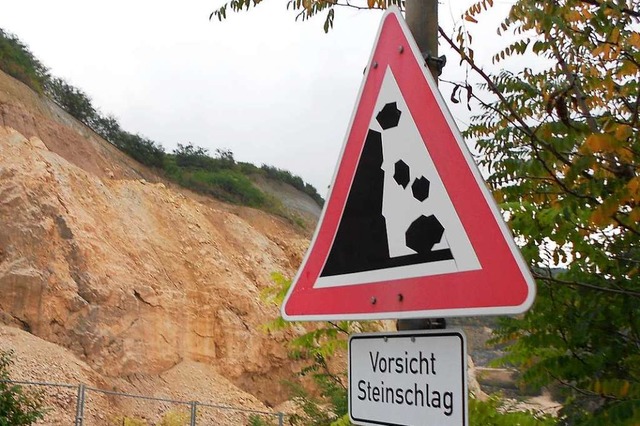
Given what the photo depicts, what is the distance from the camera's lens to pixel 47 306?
16.2 meters

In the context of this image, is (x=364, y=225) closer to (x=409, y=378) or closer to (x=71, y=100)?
(x=409, y=378)

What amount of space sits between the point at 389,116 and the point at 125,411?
14.2 meters

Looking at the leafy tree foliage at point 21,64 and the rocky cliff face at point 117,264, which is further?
the leafy tree foliage at point 21,64

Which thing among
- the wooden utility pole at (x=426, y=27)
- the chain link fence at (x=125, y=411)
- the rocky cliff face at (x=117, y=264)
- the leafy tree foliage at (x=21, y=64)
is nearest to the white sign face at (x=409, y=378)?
the wooden utility pole at (x=426, y=27)

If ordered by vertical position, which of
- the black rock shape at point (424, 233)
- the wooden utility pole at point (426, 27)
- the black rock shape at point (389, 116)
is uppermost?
the wooden utility pole at point (426, 27)

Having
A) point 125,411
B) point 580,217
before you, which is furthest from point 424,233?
point 125,411

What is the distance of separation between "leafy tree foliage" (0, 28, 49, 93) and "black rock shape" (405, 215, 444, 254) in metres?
23.9

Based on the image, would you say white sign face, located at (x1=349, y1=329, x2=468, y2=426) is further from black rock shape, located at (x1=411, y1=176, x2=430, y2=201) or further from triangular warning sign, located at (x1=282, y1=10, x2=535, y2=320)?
black rock shape, located at (x1=411, y1=176, x2=430, y2=201)

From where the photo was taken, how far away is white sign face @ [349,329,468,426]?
1.46 metres

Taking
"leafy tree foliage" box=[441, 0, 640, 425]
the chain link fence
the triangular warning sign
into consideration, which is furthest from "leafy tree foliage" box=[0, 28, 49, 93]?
the triangular warning sign

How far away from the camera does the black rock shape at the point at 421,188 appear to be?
163cm

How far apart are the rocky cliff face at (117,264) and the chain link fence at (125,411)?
106 cm

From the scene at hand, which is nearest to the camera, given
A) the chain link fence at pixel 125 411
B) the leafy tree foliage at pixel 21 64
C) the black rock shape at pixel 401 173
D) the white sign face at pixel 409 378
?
the white sign face at pixel 409 378

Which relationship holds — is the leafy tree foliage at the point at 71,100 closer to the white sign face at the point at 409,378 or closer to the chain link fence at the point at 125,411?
the chain link fence at the point at 125,411
